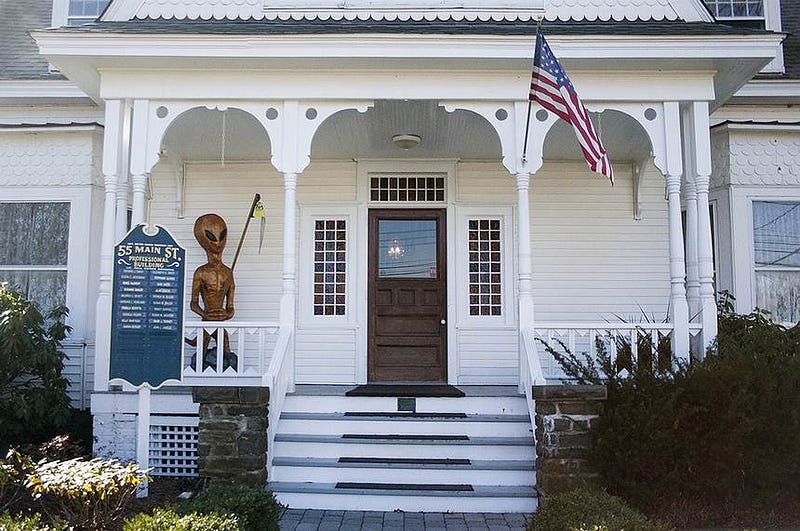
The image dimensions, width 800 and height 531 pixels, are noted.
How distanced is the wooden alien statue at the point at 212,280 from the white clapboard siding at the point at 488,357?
2788mm

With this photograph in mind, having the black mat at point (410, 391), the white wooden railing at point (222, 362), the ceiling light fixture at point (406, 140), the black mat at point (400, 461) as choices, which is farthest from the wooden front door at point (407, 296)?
the black mat at point (400, 461)

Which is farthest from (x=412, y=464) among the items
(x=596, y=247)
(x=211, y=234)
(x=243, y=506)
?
(x=596, y=247)

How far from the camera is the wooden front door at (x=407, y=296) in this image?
27.9ft

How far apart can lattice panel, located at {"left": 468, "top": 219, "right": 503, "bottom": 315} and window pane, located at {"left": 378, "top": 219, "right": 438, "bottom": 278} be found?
48cm

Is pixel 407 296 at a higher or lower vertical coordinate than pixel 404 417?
higher

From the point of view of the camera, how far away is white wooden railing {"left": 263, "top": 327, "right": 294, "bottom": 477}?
5.95m

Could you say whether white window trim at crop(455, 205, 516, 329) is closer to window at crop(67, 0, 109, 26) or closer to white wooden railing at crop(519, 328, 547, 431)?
white wooden railing at crop(519, 328, 547, 431)

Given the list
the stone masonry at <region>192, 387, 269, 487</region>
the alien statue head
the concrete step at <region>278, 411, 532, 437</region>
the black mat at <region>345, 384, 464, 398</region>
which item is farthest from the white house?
the alien statue head

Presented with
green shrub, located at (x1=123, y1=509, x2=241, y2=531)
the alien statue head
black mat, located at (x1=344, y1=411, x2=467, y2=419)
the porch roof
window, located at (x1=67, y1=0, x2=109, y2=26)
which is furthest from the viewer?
window, located at (x1=67, y1=0, x2=109, y2=26)

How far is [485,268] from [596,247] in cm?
140

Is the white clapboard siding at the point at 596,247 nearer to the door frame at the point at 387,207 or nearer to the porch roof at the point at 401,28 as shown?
the door frame at the point at 387,207

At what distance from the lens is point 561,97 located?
5918 millimetres

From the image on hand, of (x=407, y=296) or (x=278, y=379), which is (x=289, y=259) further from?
(x=407, y=296)

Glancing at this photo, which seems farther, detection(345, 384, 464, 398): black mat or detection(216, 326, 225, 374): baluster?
detection(345, 384, 464, 398): black mat
